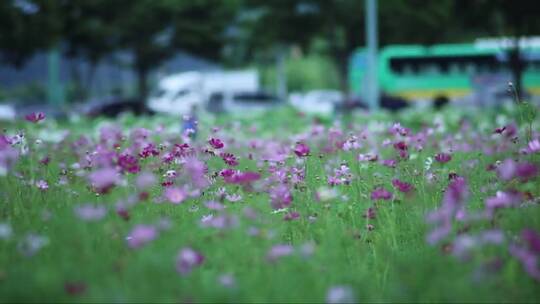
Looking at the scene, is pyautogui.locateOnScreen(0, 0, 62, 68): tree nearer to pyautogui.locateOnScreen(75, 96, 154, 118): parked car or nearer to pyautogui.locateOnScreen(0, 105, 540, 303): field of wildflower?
pyautogui.locateOnScreen(75, 96, 154, 118): parked car

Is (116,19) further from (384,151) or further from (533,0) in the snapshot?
(384,151)

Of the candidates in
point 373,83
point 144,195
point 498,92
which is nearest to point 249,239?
point 144,195

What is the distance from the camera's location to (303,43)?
2511cm

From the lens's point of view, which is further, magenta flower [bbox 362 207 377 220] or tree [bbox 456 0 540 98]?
tree [bbox 456 0 540 98]

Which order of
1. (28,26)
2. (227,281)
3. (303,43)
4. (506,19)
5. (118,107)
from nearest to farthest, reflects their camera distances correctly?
(227,281), (506,19), (28,26), (303,43), (118,107)

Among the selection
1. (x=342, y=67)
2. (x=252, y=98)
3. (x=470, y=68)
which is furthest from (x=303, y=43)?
(x=470, y=68)

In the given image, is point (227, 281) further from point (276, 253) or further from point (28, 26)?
point (28, 26)

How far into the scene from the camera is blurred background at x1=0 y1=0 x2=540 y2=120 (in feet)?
62.7

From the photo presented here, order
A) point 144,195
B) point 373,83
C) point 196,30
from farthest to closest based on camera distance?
point 196,30, point 373,83, point 144,195

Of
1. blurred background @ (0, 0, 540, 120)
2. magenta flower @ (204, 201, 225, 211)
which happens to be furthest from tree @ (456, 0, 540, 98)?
magenta flower @ (204, 201, 225, 211)

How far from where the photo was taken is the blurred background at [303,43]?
19.1 meters

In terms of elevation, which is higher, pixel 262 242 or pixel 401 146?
pixel 401 146

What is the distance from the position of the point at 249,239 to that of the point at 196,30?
88.2 feet

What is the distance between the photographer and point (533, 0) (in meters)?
17.4
